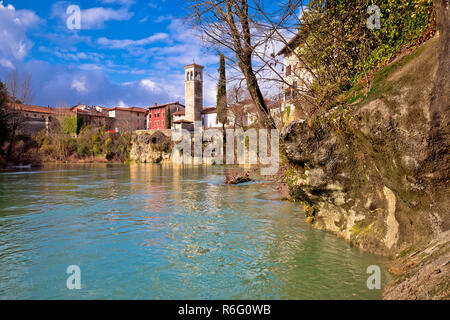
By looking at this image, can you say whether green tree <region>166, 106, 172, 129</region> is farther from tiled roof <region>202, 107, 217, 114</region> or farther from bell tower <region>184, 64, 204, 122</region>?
tiled roof <region>202, 107, 217, 114</region>

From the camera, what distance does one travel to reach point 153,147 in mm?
58906

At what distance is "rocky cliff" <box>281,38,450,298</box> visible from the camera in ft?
14.5

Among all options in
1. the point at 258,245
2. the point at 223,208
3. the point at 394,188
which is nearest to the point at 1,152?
the point at 223,208

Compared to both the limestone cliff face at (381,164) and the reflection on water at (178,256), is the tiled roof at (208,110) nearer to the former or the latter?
the reflection on water at (178,256)

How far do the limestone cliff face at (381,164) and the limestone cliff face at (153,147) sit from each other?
52.4 meters

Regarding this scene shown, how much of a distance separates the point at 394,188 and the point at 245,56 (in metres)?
6.25

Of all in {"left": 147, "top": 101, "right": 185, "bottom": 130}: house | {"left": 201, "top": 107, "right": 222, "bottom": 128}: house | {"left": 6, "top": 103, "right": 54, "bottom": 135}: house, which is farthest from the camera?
{"left": 147, "top": 101, "right": 185, "bottom": 130}: house

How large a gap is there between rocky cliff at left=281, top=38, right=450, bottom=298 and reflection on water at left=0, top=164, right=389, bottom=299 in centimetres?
Answer: 70

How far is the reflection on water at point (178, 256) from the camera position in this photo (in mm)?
4598

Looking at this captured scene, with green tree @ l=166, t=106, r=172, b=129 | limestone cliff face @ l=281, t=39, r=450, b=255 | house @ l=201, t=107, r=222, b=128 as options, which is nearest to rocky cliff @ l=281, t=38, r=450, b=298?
limestone cliff face @ l=281, t=39, r=450, b=255

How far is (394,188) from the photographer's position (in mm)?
5176

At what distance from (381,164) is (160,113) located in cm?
8791

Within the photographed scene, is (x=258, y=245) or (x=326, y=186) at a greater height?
(x=326, y=186)
